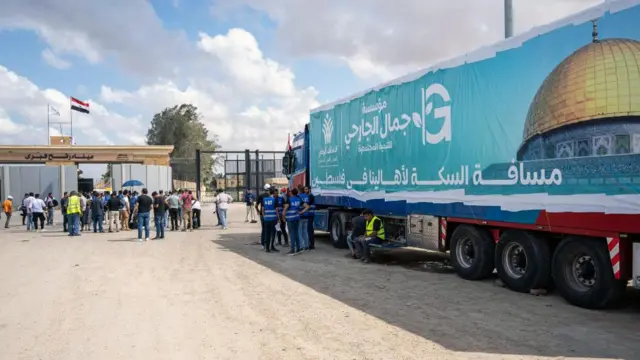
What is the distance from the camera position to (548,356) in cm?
531

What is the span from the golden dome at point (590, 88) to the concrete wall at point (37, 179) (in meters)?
35.5

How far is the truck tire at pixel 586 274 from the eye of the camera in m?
6.86

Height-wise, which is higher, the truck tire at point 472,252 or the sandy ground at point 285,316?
the truck tire at point 472,252

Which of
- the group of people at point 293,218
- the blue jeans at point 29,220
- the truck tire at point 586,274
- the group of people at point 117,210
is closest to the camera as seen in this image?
the truck tire at point 586,274

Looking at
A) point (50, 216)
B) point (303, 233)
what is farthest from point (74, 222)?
point (303, 233)


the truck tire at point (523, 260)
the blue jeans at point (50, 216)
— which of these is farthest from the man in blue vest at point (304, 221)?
the blue jeans at point (50, 216)

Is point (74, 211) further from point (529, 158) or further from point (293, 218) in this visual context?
point (529, 158)

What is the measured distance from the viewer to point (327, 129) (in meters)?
15.3

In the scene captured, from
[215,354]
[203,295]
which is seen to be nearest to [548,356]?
[215,354]

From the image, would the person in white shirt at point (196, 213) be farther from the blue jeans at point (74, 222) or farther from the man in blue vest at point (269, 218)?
the man in blue vest at point (269, 218)

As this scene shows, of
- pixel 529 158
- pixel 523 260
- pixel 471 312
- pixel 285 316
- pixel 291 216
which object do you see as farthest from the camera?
pixel 291 216

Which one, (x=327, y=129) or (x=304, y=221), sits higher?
(x=327, y=129)

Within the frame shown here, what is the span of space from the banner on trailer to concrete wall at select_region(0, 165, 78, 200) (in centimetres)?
3080

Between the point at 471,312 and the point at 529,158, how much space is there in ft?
7.95
